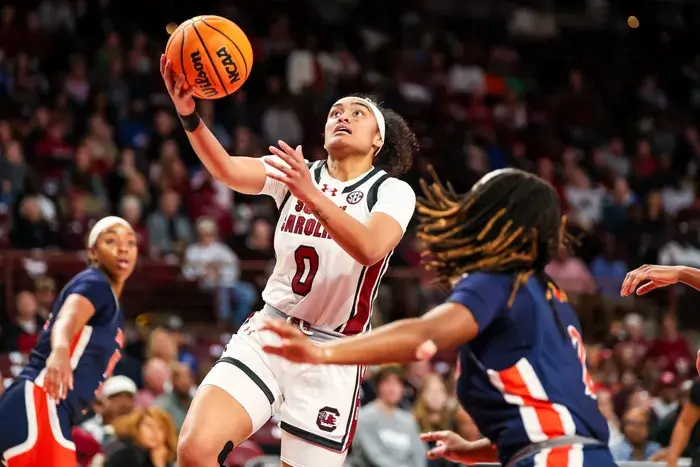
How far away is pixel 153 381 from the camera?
32.3 feet

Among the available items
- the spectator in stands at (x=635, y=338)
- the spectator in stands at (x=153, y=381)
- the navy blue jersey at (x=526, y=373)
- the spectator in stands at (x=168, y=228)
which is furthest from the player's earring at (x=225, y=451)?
the spectator in stands at (x=635, y=338)

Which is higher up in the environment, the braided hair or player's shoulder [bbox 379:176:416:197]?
player's shoulder [bbox 379:176:416:197]

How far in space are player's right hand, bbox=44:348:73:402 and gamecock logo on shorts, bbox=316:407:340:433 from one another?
1308 millimetres

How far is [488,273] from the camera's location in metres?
3.65

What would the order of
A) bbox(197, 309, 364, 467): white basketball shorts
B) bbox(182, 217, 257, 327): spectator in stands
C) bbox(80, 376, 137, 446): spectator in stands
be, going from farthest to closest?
bbox(182, 217, 257, 327): spectator in stands < bbox(80, 376, 137, 446): spectator in stands < bbox(197, 309, 364, 467): white basketball shorts

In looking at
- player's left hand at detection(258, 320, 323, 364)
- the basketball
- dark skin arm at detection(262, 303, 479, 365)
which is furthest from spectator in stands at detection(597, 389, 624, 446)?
player's left hand at detection(258, 320, 323, 364)

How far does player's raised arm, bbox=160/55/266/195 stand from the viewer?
204 inches

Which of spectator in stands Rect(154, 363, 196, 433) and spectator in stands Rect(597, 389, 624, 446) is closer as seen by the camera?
spectator in stands Rect(154, 363, 196, 433)

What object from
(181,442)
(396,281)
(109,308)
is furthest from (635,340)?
(181,442)

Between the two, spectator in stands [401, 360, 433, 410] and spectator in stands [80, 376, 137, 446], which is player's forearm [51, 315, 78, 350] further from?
spectator in stands [401, 360, 433, 410]

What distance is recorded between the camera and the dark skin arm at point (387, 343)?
335 cm

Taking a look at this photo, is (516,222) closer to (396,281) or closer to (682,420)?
(682,420)

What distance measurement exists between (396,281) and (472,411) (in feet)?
28.9

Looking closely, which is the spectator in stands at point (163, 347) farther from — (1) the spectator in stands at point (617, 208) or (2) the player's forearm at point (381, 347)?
(1) the spectator in stands at point (617, 208)
